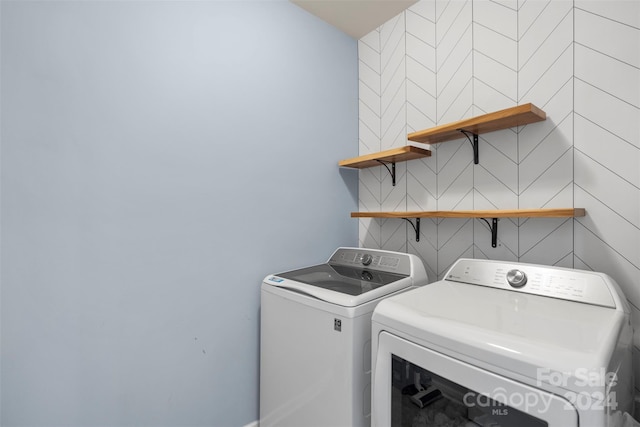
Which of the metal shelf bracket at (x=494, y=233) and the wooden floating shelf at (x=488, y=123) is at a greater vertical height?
the wooden floating shelf at (x=488, y=123)

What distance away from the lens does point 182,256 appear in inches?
53.3

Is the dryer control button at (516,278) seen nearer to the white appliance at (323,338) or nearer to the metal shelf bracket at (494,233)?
the metal shelf bracket at (494,233)

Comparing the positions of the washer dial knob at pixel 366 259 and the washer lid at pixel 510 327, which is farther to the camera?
the washer dial knob at pixel 366 259

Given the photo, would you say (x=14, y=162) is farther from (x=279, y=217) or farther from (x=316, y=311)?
(x=316, y=311)

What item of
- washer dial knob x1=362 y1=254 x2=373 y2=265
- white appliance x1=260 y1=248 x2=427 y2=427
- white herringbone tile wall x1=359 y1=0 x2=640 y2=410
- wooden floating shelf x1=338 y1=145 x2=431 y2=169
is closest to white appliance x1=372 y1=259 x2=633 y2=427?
white appliance x1=260 y1=248 x2=427 y2=427

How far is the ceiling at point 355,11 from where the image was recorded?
5.68ft

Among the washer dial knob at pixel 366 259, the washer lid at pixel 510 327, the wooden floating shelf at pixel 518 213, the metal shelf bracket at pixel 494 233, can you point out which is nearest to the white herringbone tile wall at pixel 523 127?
the metal shelf bracket at pixel 494 233

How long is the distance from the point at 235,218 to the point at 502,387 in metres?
1.25

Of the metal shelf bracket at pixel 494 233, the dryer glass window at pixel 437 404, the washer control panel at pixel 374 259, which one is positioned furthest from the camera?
the washer control panel at pixel 374 259

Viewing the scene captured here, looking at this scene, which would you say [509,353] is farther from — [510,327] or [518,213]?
[518,213]

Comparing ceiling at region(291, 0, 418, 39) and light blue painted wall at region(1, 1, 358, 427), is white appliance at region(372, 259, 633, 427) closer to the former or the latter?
light blue painted wall at region(1, 1, 358, 427)

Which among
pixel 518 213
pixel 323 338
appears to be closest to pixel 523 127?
pixel 518 213

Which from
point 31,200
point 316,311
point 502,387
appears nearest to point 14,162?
point 31,200

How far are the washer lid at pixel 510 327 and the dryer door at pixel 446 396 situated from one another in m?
0.04
